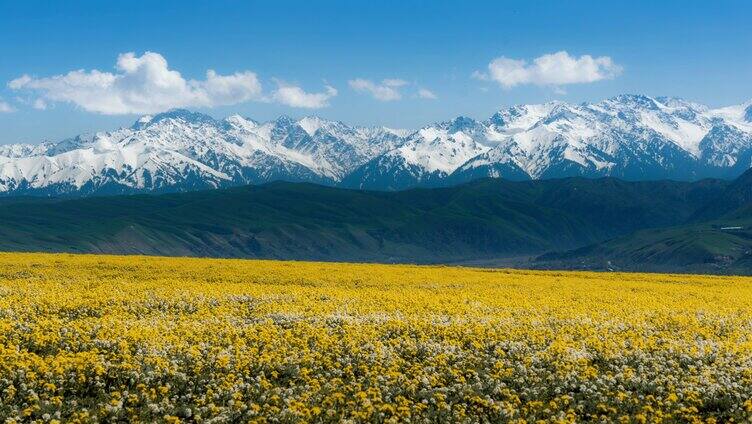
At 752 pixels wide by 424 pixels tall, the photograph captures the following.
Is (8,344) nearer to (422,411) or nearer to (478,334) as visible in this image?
(422,411)

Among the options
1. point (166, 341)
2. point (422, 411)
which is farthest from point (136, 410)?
point (422, 411)

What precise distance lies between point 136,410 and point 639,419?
13997mm

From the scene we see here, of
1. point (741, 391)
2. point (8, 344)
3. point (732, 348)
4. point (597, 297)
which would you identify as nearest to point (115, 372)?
point (8, 344)

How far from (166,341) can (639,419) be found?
52.9 feet

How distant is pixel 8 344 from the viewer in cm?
2533

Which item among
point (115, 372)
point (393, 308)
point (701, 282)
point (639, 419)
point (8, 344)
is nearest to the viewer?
point (639, 419)

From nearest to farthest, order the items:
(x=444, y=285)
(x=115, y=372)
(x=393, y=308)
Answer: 1. (x=115, y=372)
2. (x=393, y=308)
3. (x=444, y=285)

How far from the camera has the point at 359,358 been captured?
25297 mm

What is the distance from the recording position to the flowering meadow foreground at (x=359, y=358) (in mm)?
20516

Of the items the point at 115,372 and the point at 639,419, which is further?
the point at 115,372

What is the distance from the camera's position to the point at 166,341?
26.1 meters

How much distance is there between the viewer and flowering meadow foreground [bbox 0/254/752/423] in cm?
2052

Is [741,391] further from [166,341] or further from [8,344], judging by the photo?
[8,344]

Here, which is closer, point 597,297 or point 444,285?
point 597,297
